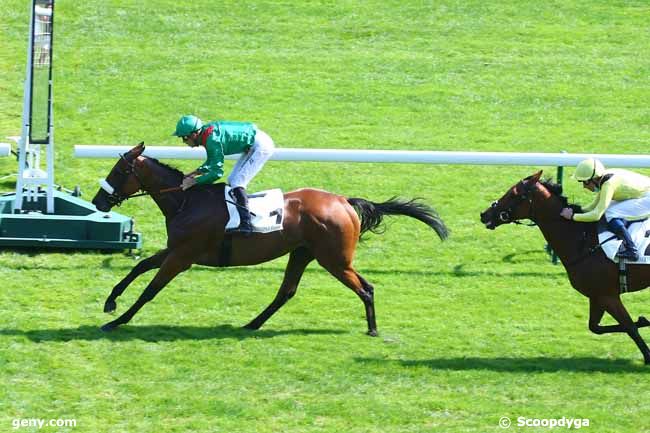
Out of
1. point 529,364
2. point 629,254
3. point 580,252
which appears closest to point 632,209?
point 629,254

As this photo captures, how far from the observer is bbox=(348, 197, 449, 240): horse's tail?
37.5 feet

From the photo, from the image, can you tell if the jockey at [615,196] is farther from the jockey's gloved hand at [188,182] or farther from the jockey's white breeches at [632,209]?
the jockey's gloved hand at [188,182]

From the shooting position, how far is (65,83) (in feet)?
60.7

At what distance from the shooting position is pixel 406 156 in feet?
44.1

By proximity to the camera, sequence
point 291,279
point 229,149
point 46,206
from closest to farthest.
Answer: point 229,149 → point 291,279 → point 46,206

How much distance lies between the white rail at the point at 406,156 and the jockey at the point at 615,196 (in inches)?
102

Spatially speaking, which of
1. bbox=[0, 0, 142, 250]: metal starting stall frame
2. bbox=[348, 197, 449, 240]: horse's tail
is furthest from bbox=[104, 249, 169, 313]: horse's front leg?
bbox=[0, 0, 142, 250]: metal starting stall frame

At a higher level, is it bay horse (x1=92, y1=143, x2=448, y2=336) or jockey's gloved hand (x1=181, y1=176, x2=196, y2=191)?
jockey's gloved hand (x1=181, y1=176, x2=196, y2=191)

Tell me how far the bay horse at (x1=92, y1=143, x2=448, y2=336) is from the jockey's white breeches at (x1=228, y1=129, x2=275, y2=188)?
17 cm

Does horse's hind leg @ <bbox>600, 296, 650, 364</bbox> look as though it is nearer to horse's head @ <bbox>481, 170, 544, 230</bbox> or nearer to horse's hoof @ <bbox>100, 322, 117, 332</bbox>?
horse's head @ <bbox>481, 170, 544, 230</bbox>

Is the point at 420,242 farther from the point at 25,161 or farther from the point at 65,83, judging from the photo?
the point at 65,83

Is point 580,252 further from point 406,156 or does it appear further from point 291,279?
point 406,156

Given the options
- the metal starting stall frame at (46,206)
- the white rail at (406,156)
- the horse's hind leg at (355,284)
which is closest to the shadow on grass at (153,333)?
the horse's hind leg at (355,284)
